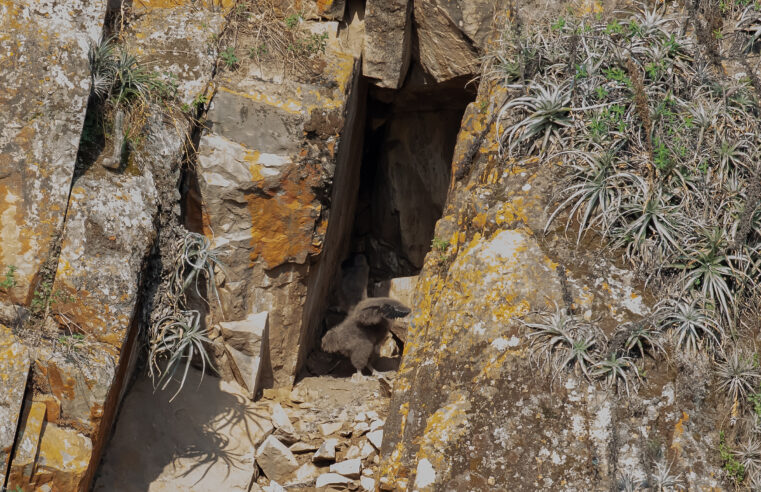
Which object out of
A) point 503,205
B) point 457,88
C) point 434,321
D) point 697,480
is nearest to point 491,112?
point 503,205

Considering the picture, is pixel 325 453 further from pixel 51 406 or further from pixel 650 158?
pixel 650 158

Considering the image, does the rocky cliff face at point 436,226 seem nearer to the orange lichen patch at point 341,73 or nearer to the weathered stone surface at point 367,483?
the orange lichen patch at point 341,73

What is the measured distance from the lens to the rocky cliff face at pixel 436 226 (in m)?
4.88

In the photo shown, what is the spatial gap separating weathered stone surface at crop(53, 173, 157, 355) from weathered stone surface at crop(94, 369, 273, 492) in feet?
3.08

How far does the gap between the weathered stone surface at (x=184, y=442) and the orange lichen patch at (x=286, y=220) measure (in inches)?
48.9

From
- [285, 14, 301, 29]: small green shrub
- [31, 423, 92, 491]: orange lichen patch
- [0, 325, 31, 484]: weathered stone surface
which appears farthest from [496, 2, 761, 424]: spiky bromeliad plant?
[0, 325, 31, 484]: weathered stone surface

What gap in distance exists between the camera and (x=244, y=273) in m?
7.15

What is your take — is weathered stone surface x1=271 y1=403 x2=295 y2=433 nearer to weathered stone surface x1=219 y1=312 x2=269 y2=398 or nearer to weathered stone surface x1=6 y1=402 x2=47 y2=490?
weathered stone surface x1=219 y1=312 x2=269 y2=398

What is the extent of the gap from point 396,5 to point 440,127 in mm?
2092

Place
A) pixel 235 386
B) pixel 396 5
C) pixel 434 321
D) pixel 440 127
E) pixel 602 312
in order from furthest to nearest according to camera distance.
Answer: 1. pixel 440 127
2. pixel 396 5
3. pixel 235 386
4. pixel 434 321
5. pixel 602 312

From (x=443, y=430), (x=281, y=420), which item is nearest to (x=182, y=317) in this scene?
(x=281, y=420)

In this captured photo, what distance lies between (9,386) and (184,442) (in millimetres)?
1570

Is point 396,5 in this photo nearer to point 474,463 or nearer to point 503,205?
point 503,205

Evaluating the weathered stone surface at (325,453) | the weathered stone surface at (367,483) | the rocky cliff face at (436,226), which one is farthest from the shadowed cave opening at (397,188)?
the weathered stone surface at (367,483)
